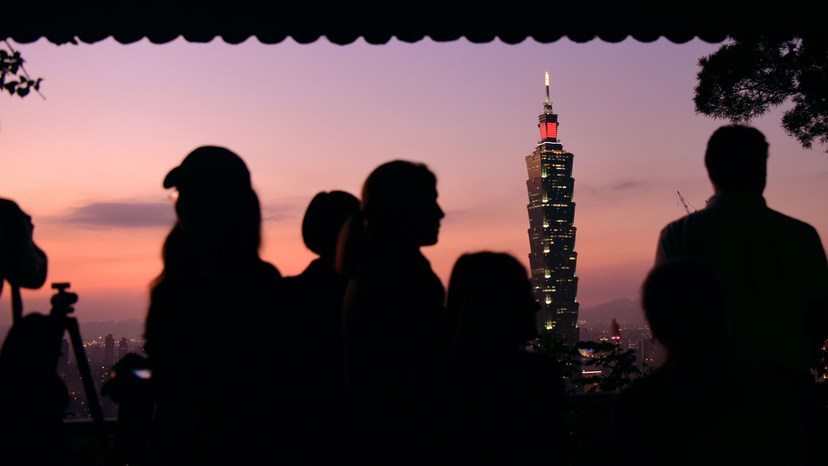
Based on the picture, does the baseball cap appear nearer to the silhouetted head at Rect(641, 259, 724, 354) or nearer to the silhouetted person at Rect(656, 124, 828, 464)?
the silhouetted head at Rect(641, 259, 724, 354)

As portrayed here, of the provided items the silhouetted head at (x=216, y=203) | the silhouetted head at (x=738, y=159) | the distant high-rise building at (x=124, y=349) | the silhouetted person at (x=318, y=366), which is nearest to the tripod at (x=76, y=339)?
the distant high-rise building at (x=124, y=349)

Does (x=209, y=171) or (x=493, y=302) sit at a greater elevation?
(x=209, y=171)

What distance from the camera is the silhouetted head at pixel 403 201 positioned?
7.91ft

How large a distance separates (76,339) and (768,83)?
734 cm

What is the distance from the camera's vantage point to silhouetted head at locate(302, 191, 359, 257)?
3.20 meters

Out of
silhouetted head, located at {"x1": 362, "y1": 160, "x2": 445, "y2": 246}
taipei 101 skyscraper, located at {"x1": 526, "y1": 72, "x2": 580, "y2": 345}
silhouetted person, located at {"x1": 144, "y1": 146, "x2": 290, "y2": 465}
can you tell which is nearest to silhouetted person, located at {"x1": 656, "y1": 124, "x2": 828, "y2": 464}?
silhouetted head, located at {"x1": 362, "y1": 160, "x2": 445, "y2": 246}

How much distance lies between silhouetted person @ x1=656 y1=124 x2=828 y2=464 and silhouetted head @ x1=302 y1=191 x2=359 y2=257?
1.28 m

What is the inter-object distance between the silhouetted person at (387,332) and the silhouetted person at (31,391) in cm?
96

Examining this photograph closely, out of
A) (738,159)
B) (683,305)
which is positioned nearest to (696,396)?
(683,305)

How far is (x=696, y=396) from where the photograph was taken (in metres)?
2.03

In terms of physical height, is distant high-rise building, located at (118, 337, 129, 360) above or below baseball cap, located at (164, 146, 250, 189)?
below

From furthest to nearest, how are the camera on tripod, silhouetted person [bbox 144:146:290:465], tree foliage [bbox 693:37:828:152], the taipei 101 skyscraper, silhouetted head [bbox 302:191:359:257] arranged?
1. the taipei 101 skyscraper
2. tree foliage [bbox 693:37:828:152]
3. silhouetted head [bbox 302:191:359:257]
4. the camera on tripod
5. silhouetted person [bbox 144:146:290:465]

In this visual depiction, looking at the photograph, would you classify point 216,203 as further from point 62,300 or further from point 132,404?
point 62,300

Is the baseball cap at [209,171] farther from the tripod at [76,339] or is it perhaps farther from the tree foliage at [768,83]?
the tree foliage at [768,83]
